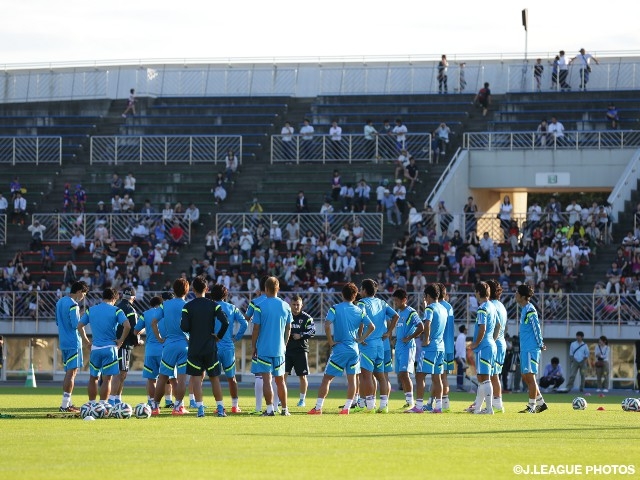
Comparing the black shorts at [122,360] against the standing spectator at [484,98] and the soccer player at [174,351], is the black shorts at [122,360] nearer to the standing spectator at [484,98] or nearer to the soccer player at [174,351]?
the soccer player at [174,351]

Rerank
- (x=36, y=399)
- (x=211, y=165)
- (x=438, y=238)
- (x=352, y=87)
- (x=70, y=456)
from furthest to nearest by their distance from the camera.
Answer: (x=352, y=87) → (x=211, y=165) → (x=438, y=238) → (x=36, y=399) → (x=70, y=456)

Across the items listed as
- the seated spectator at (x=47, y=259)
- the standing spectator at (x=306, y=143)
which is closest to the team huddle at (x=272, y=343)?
the seated spectator at (x=47, y=259)

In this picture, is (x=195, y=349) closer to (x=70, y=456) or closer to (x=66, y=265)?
(x=70, y=456)

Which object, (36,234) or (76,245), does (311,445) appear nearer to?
(76,245)

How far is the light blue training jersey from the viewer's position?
883 inches

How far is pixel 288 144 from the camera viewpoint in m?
52.9

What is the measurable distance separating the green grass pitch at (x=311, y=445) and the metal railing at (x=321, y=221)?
891 inches

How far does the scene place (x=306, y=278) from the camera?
43.2 meters

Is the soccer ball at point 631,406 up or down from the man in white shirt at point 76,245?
down

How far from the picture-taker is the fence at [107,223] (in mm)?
48062

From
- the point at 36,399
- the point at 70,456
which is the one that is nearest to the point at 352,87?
the point at 36,399

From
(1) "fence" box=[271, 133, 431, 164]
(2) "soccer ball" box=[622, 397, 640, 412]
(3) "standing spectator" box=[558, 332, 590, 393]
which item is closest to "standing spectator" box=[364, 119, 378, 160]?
(1) "fence" box=[271, 133, 431, 164]

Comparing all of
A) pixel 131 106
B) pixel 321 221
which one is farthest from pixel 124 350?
pixel 131 106

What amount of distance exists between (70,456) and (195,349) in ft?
21.3
